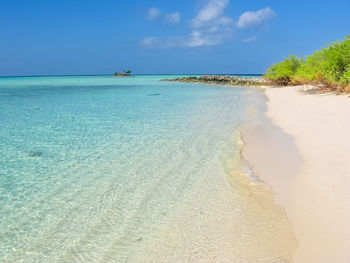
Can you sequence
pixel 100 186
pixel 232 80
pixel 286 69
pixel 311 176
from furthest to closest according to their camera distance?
pixel 232 80 → pixel 286 69 → pixel 311 176 → pixel 100 186

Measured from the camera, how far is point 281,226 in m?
3.40

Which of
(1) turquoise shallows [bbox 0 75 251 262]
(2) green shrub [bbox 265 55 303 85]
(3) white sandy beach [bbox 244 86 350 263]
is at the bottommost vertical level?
(1) turquoise shallows [bbox 0 75 251 262]

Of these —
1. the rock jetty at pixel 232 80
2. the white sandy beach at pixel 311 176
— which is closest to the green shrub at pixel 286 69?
the rock jetty at pixel 232 80

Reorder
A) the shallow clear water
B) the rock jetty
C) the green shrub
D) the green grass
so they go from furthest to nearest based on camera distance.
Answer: the rock jetty → the green shrub → the green grass → the shallow clear water

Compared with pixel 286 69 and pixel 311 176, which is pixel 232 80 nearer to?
pixel 286 69

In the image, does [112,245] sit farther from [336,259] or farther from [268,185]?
[268,185]

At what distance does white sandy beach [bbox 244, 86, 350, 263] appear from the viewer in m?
3.00

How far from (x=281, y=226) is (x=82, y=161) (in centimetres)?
423

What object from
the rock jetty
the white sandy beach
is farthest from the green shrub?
the white sandy beach

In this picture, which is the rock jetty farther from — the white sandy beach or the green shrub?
the white sandy beach

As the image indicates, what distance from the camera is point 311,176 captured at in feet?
15.9

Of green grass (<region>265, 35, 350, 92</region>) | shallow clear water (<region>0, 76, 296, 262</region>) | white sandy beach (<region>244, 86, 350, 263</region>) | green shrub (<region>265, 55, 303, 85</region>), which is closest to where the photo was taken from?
white sandy beach (<region>244, 86, 350, 263</region>)

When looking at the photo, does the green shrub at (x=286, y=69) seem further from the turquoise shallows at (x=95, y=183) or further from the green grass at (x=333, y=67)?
the turquoise shallows at (x=95, y=183)

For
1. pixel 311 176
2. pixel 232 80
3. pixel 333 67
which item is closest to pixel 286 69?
pixel 333 67
